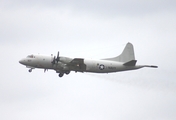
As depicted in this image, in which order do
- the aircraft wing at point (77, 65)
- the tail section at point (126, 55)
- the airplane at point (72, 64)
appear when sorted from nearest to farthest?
the aircraft wing at point (77, 65) < the airplane at point (72, 64) < the tail section at point (126, 55)

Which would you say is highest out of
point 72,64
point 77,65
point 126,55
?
point 126,55

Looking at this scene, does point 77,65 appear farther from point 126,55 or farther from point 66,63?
point 126,55

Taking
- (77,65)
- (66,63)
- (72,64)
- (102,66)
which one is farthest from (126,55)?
(66,63)

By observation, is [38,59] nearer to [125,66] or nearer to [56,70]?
[56,70]

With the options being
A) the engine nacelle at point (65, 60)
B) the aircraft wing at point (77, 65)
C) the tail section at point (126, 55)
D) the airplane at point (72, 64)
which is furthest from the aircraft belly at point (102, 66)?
the engine nacelle at point (65, 60)

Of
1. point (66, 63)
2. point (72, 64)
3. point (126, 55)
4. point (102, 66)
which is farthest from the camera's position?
point (126, 55)

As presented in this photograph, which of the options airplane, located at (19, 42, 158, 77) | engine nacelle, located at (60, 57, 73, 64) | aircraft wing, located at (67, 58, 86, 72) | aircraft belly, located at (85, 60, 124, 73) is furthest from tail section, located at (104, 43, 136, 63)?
engine nacelle, located at (60, 57, 73, 64)

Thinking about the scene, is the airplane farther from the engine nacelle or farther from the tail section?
the tail section

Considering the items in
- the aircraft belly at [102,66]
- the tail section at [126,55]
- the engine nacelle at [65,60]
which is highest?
the tail section at [126,55]

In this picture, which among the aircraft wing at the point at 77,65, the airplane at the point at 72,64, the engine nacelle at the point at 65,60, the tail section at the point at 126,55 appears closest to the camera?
the aircraft wing at the point at 77,65

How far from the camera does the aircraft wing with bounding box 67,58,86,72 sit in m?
46.7

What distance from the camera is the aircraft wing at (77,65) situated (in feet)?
153

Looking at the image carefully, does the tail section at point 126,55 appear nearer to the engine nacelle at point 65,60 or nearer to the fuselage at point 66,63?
the fuselage at point 66,63

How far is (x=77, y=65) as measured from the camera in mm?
47156
